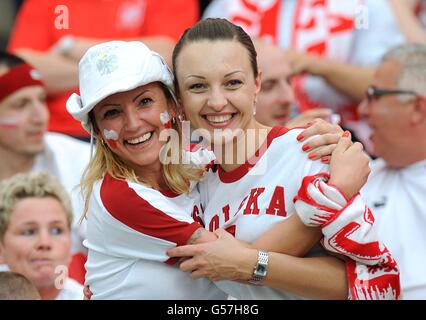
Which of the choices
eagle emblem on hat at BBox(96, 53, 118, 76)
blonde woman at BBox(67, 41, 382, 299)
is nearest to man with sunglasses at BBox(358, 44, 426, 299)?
blonde woman at BBox(67, 41, 382, 299)

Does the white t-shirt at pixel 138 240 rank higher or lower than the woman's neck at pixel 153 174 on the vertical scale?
lower

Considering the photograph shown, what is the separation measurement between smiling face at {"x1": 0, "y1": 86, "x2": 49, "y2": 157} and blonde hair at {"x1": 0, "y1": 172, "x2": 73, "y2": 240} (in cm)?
55

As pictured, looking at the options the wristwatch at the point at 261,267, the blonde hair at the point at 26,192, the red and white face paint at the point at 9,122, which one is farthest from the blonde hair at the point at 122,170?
the red and white face paint at the point at 9,122

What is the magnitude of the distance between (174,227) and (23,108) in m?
2.06

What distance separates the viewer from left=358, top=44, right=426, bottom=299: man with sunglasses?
4516 mm

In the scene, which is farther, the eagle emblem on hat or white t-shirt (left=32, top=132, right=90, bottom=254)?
white t-shirt (left=32, top=132, right=90, bottom=254)

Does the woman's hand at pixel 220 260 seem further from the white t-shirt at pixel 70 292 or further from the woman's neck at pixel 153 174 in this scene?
the white t-shirt at pixel 70 292

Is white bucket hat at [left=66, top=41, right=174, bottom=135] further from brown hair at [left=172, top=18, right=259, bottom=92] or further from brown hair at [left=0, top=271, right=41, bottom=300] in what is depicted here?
brown hair at [left=0, top=271, right=41, bottom=300]

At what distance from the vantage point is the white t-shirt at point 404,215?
4359 millimetres

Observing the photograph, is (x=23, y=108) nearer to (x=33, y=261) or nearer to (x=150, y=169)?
(x=33, y=261)

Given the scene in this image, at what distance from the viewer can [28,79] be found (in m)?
4.93

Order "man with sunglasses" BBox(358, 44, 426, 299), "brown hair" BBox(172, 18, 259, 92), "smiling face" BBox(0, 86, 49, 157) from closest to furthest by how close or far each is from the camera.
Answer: "brown hair" BBox(172, 18, 259, 92), "man with sunglasses" BBox(358, 44, 426, 299), "smiling face" BBox(0, 86, 49, 157)

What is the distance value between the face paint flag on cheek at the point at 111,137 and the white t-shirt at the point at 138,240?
106 mm
